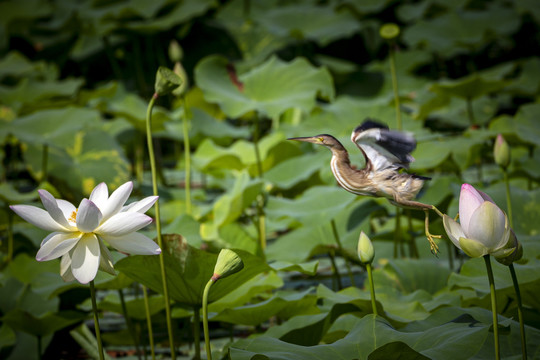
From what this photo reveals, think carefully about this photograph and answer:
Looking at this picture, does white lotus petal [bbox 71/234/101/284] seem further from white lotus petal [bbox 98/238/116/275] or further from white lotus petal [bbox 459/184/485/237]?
white lotus petal [bbox 459/184/485/237]

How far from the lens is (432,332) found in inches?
25.4

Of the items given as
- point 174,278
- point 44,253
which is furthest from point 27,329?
point 44,253

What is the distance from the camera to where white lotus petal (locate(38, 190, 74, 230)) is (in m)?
0.55

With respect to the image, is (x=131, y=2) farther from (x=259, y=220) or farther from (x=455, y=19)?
(x=259, y=220)

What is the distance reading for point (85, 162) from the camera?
6.40ft

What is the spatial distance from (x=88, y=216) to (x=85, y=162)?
1.46 metres

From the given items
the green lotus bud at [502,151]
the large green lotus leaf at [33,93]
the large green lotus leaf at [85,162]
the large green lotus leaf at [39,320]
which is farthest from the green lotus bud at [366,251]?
the large green lotus leaf at [33,93]

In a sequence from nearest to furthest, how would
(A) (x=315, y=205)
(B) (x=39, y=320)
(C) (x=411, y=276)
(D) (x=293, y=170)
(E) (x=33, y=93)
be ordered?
1. (B) (x=39, y=320)
2. (C) (x=411, y=276)
3. (A) (x=315, y=205)
4. (D) (x=293, y=170)
5. (E) (x=33, y=93)

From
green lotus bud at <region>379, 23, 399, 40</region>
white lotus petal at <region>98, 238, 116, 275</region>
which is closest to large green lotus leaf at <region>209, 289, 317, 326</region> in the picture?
white lotus petal at <region>98, 238, 116, 275</region>

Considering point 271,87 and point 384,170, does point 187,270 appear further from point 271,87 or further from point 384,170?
point 271,87

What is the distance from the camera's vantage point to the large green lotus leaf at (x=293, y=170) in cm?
161

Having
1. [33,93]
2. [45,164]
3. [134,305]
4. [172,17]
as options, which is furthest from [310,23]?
[134,305]

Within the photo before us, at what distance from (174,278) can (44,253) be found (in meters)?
0.27

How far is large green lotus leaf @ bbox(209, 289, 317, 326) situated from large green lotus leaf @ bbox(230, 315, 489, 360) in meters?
0.21
